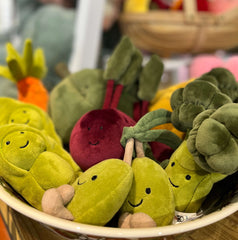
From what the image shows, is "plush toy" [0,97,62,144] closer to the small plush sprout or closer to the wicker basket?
the small plush sprout

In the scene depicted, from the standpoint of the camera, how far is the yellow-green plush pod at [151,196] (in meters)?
0.33

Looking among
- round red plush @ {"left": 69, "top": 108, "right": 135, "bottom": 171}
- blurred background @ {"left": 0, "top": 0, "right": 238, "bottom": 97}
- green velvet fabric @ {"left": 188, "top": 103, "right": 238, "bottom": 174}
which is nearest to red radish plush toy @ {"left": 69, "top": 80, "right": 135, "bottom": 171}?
round red plush @ {"left": 69, "top": 108, "right": 135, "bottom": 171}

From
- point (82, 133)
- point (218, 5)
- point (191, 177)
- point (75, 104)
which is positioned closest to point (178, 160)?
point (191, 177)

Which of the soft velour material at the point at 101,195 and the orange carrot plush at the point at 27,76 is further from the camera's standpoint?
the orange carrot plush at the point at 27,76

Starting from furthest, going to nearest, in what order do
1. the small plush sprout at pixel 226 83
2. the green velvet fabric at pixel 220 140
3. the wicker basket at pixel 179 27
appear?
the wicker basket at pixel 179 27 < the small plush sprout at pixel 226 83 < the green velvet fabric at pixel 220 140

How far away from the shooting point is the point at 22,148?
1.26 ft

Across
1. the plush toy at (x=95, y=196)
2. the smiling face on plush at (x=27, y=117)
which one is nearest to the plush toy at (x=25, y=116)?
the smiling face on plush at (x=27, y=117)

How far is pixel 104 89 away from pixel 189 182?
27cm

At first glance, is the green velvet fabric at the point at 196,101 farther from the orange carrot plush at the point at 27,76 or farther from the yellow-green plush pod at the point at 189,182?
the orange carrot plush at the point at 27,76

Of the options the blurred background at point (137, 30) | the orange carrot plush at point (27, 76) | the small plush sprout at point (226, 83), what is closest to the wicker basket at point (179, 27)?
the blurred background at point (137, 30)

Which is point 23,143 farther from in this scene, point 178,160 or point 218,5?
point 218,5

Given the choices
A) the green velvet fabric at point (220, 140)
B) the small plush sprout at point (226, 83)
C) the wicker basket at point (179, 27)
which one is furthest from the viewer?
the wicker basket at point (179, 27)

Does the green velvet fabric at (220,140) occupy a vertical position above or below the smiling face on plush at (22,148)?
above

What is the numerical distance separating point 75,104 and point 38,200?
8.8 inches
